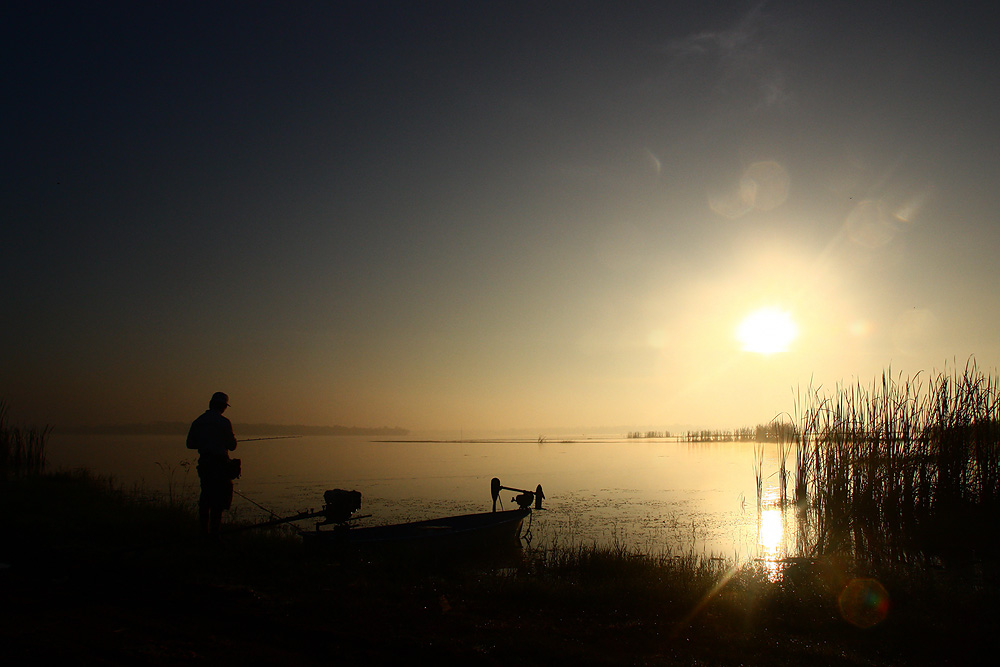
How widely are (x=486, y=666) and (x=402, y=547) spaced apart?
583 cm

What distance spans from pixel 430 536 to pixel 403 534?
53 centimetres

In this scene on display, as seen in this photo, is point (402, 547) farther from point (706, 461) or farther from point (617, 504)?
point (706, 461)

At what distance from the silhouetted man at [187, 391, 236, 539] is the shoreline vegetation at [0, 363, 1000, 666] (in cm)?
45

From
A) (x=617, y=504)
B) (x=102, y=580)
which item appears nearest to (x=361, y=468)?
(x=617, y=504)

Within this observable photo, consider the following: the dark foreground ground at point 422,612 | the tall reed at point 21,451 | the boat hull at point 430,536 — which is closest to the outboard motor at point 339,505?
the boat hull at point 430,536

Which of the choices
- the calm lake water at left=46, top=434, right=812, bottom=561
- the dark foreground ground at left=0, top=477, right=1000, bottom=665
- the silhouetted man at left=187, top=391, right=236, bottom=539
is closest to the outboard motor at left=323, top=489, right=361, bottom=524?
the dark foreground ground at left=0, top=477, right=1000, bottom=665

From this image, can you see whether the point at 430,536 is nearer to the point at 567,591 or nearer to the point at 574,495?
the point at 567,591

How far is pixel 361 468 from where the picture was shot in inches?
1394

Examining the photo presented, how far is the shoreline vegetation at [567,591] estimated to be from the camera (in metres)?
5.38

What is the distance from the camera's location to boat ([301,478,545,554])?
1018cm

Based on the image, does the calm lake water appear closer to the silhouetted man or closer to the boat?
the boat

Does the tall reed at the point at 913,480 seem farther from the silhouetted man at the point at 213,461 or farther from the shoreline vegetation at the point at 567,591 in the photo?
the silhouetted man at the point at 213,461

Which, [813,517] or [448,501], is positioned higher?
[813,517]

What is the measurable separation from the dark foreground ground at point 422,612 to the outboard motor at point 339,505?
79 cm
